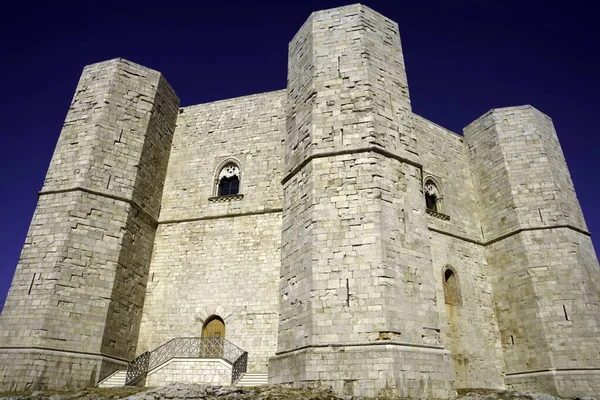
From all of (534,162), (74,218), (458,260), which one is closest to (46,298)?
(74,218)

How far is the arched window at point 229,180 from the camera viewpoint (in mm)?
13297

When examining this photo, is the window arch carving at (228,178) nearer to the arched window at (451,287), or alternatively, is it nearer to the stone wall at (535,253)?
the arched window at (451,287)

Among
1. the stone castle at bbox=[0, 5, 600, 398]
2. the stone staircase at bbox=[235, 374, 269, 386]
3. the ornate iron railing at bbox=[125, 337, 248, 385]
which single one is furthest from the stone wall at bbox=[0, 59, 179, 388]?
the stone staircase at bbox=[235, 374, 269, 386]

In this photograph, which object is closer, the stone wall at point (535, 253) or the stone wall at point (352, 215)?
the stone wall at point (352, 215)

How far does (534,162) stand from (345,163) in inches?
309

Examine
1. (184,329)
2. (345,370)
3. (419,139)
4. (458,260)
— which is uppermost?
(419,139)

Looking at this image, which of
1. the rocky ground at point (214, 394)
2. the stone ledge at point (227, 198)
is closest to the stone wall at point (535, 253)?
the rocky ground at point (214, 394)

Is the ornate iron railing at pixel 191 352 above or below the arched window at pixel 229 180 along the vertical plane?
below

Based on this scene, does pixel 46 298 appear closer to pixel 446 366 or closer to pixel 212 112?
pixel 212 112

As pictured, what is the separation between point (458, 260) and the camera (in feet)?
43.1

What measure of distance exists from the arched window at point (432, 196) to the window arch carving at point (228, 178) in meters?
5.98

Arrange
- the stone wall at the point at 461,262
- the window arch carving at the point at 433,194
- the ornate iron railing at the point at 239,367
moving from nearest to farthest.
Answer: the ornate iron railing at the point at 239,367, the stone wall at the point at 461,262, the window arch carving at the point at 433,194

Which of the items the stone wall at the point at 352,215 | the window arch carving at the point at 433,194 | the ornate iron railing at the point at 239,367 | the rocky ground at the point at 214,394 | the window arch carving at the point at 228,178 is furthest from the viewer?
the window arch carving at the point at 433,194

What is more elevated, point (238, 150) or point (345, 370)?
point (238, 150)
